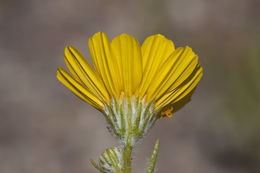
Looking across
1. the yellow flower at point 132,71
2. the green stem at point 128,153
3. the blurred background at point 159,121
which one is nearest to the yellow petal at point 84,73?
the yellow flower at point 132,71

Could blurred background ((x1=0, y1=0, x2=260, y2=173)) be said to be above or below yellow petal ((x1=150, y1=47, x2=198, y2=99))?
above

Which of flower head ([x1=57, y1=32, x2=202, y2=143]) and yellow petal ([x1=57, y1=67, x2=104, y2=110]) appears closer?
flower head ([x1=57, y1=32, x2=202, y2=143])

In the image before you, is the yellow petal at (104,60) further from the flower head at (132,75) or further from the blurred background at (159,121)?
the blurred background at (159,121)

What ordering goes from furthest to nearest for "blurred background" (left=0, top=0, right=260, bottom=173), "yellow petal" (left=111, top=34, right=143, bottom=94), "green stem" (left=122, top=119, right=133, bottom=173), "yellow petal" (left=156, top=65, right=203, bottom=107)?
"blurred background" (left=0, top=0, right=260, bottom=173) < "yellow petal" (left=156, top=65, right=203, bottom=107) < "yellow petal" (left=111, top=34, right=143, bottom=94) < "green stem" (left=122, top=119, right=133, bottom=173)

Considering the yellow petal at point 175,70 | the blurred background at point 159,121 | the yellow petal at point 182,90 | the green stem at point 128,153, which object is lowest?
the green stem at point 128,153

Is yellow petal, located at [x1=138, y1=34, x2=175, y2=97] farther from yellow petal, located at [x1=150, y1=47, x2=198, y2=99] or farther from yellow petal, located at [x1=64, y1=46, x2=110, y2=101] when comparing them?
yellow petal, located at [x1=64, y1=46, x2=110, y2=101]

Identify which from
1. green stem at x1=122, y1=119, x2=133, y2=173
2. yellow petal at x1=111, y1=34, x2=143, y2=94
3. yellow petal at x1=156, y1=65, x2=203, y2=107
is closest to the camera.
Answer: green stem at x1=122, y1=119, x2=133, y2=173

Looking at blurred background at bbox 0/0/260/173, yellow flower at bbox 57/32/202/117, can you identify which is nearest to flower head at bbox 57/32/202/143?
yellow flower at bbox 57/32/202/117

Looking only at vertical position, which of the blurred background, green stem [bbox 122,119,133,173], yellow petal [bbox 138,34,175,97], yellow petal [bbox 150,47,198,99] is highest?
the blurred background
